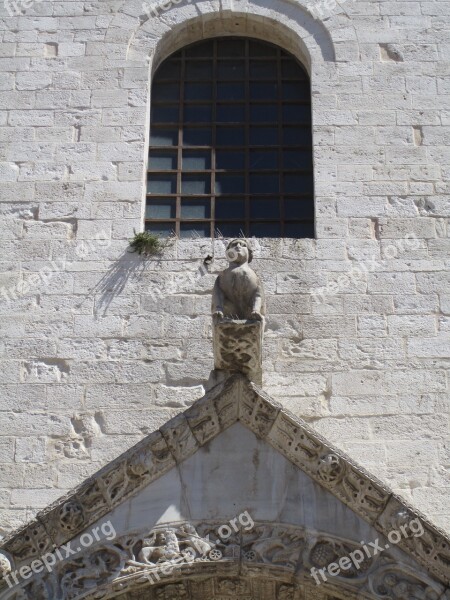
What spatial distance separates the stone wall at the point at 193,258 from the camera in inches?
397

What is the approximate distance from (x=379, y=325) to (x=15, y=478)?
3.27m

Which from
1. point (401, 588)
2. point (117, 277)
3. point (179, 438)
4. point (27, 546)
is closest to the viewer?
point (401, 588)

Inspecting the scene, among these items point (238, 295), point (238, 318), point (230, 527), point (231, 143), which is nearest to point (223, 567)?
point (230, 527)

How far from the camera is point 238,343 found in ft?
30.2

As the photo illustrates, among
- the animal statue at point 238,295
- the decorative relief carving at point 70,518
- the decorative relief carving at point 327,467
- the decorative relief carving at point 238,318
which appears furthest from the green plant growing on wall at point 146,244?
the decorative relief carving at point 70,518

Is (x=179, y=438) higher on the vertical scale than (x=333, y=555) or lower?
higher

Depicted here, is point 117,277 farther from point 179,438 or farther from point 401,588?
point 401,588

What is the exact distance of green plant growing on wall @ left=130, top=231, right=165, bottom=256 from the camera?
36.3 feet

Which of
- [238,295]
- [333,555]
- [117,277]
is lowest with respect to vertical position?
[333,555]

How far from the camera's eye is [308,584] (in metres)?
8.59

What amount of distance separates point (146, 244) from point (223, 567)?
11.2ft

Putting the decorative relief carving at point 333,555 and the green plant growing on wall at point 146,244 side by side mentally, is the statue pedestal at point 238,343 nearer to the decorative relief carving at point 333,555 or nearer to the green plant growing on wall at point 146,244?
the decorative relief carving at point 333,555

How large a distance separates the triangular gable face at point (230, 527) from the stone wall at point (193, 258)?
1000 mm

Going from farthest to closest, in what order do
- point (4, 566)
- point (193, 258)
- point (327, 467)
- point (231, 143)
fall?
point (231, 143) < point (193, 258) < point (327, 467) < point (4, 566)
